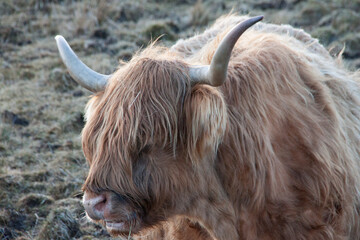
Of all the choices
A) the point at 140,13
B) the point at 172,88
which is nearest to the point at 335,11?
the point at 140,13

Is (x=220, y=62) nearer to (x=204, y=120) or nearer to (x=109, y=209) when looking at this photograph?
(x=204, y=120)

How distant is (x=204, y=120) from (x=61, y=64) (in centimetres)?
444

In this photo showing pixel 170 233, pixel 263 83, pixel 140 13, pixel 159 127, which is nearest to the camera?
pixel 159 127

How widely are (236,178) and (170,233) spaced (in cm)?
65

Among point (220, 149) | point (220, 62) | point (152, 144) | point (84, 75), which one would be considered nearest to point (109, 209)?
point (152, 144)

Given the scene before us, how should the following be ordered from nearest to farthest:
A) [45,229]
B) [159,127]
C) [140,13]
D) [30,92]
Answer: [159,127]
[45,229]
[30,92]
[140,13]

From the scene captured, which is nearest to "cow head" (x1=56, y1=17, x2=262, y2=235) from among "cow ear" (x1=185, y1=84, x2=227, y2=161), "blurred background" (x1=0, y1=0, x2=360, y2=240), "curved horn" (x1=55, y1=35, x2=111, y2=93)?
"cow ear" (x1=185, y1=84, x2=227, y2=161)

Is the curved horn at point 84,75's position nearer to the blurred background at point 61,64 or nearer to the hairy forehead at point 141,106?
the hairy forehead at point 141,106

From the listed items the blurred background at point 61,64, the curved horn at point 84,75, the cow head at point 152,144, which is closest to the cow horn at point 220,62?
the cow head at point 152,144

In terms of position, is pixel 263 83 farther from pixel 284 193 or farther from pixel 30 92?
pixel 30 92

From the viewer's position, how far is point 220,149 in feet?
10.8

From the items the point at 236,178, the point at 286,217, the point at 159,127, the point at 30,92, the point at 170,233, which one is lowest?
the point at 30,92

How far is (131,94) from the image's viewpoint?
3227mm

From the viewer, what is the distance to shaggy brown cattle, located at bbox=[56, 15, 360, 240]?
3.16 m
